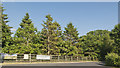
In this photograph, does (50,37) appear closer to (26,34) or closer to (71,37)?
(26,34)

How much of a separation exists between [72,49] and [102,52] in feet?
48.5

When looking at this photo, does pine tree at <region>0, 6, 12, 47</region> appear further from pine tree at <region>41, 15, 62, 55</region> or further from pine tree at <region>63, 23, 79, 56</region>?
pine tree at <region>63, 23, 79, 56</region>

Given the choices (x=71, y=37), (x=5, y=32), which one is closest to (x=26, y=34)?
(x=5, y=32)

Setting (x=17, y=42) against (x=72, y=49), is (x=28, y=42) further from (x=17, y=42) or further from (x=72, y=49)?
(x=72, y=49)

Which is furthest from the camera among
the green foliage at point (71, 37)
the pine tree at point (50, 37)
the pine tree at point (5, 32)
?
the green foliage at point (71, 37)

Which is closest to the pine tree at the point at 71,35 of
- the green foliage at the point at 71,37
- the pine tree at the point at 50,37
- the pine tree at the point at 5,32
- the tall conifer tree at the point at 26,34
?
the green foliage at the point at 71,37

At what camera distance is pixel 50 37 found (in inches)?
1315

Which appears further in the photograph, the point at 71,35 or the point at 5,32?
the point at 71,35

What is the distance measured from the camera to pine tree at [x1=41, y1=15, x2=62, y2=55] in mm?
32875

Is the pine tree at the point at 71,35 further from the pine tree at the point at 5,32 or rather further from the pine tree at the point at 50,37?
the pine tree at the point at 5,32

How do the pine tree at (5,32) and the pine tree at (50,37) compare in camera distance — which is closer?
the pine tree at (5,32)

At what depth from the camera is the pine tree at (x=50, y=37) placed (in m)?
32.9

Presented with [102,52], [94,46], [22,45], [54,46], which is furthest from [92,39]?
[22,45]

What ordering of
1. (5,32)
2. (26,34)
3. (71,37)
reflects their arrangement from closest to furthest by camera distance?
(5,32), (26,34), (71,37)
